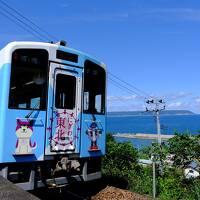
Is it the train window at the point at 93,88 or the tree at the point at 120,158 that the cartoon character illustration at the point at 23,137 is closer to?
the train window at the point at 93,88

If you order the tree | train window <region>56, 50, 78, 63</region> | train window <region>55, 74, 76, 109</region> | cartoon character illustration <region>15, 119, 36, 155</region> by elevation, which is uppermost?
train window <region>56, 50, 78, 63</region>

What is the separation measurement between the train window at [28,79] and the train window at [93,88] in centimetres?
121

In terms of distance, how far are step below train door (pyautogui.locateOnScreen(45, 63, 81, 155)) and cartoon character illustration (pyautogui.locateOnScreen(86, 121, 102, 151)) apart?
44 centimetres

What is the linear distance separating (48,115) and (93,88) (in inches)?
65.1

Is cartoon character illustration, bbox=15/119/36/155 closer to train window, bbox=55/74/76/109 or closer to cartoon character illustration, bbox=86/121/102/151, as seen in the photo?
train window, bbox=55/74/76/109

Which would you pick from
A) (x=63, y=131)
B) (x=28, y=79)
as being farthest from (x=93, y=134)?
(x=28, y=79)

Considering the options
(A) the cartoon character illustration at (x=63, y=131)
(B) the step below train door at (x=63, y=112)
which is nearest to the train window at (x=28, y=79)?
(B) the step below train door at (x=63, y=112)

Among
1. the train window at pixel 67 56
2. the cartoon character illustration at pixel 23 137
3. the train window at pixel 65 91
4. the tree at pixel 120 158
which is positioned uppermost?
the train window at pixel 67 56

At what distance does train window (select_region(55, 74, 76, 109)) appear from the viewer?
27.7 feet

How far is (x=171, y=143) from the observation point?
36.3ft

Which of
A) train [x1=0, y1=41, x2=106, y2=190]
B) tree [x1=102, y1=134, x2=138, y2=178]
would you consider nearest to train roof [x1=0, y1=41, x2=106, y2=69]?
train [x1=0, y1=41, x2=106, y2=190]

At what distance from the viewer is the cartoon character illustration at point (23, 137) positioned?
25.1 ft

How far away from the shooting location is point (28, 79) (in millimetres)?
8016

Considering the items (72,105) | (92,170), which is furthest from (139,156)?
(72,105)
